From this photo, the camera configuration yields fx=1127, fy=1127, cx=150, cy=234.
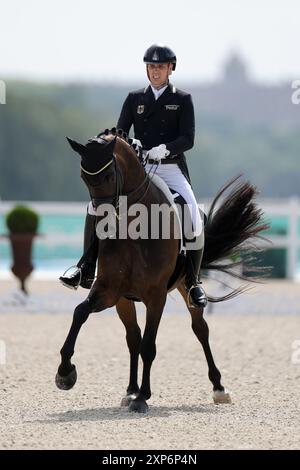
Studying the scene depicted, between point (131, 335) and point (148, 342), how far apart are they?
0.63 meters

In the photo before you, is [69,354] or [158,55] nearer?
[69,354]

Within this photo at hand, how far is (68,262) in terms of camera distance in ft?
110

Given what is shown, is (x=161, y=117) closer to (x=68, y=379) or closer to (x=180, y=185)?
(x=180, y=185)

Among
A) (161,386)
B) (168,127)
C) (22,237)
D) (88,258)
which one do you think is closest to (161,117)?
(168,127)

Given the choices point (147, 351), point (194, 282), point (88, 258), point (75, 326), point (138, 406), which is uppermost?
point (88, 258)

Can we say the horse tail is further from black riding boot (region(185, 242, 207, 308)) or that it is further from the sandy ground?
the sandy ground

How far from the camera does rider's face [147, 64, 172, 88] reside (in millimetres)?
8219

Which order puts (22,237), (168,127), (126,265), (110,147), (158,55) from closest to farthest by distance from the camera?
1. (110,147)
2. (126,265)
3. (158,55)
4. (168,127)
5. (22,237)

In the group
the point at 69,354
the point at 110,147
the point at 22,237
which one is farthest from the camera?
the point at 22,237

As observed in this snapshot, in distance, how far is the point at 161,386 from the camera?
30.7ft

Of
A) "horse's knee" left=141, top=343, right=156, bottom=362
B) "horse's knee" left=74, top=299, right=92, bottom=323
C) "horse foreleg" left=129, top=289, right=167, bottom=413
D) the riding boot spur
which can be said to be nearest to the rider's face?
the riding boot spur

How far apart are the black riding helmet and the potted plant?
33.3 feet

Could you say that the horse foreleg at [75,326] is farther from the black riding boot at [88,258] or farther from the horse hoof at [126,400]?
the horse hoof at [126,400]
